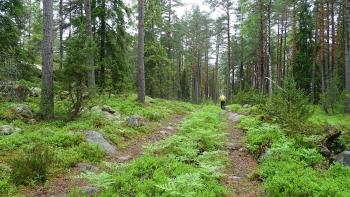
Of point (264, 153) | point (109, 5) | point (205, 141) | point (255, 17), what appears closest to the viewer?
point (264, 153)

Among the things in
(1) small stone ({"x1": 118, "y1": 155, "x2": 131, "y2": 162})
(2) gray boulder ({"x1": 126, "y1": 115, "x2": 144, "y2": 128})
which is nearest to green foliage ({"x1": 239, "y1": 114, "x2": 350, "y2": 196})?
(1) small stone ({"x1": 118, "y1": 155, "x2": 131, "y2": 162})

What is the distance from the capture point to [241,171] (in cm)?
748

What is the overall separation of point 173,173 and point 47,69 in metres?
7.47

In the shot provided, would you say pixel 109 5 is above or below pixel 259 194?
above

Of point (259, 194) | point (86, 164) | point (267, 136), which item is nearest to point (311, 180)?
point (259, 194)

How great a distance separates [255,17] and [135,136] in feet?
74.0

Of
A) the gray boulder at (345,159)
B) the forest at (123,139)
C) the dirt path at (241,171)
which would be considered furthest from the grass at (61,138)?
the gray boulder at (345,159)

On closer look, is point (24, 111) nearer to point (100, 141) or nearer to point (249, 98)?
point (100, 141)

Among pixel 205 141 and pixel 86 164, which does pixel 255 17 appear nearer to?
pixel 205 141

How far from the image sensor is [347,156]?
7.15 meters

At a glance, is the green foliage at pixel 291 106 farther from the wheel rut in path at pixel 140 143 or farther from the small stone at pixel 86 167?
the small stone at pixel 86 167

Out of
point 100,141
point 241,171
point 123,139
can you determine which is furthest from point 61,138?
point 241,171

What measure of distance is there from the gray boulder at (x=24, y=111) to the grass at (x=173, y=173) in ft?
18.7

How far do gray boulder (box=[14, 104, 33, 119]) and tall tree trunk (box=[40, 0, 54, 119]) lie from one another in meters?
0.69
